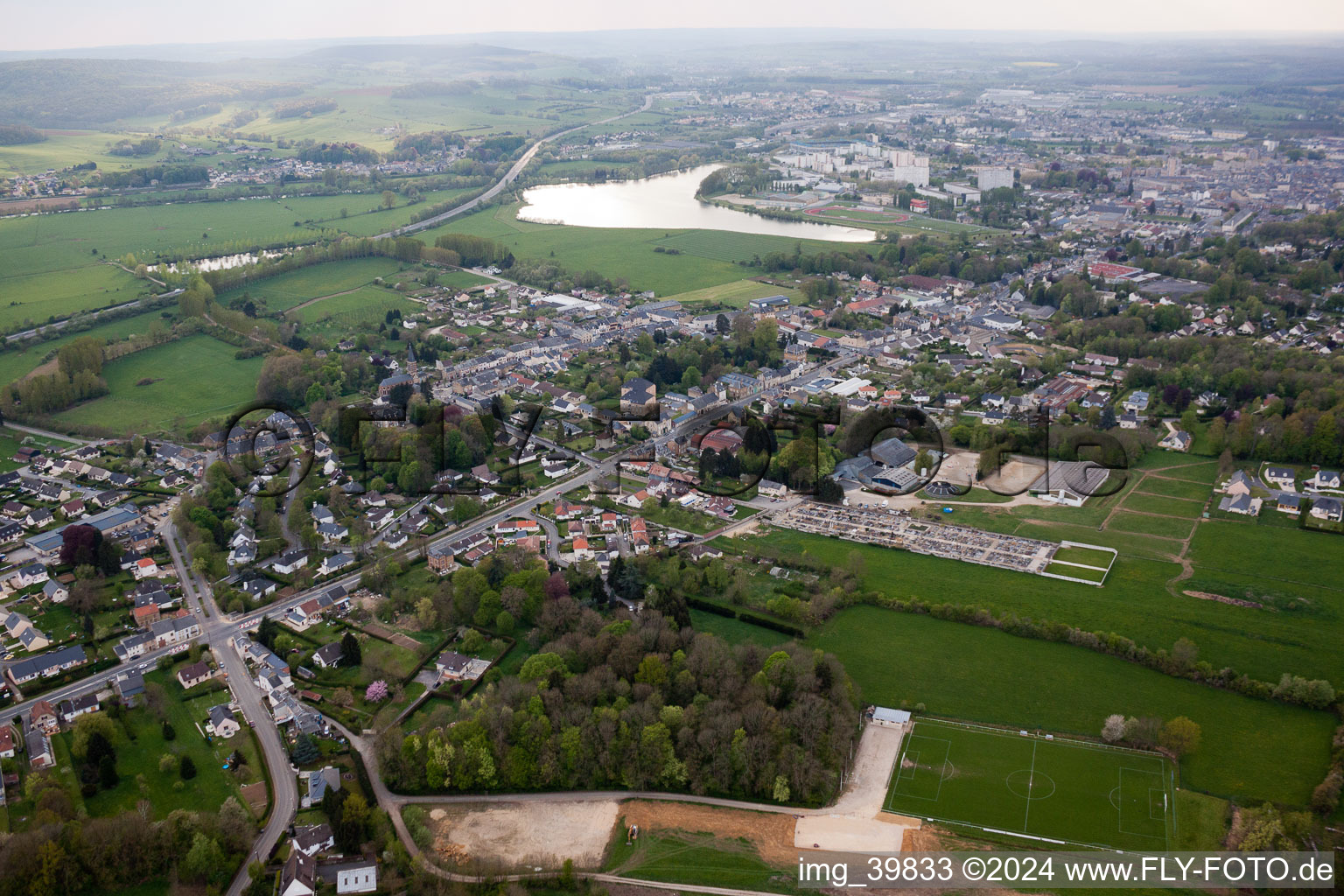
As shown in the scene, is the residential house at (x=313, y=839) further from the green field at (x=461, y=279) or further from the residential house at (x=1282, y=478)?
the green field at (x=461, y=279)

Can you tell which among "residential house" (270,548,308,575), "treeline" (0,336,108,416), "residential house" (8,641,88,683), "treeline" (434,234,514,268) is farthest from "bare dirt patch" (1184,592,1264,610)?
"treeline" (434,234,514,268)

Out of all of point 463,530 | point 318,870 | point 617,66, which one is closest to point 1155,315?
point 463,530

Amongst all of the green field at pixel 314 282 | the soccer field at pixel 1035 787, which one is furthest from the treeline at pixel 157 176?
the soccer field at pixel 1035 787

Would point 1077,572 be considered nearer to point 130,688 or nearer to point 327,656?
point 327,656

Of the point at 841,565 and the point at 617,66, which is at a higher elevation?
the point at 617,66

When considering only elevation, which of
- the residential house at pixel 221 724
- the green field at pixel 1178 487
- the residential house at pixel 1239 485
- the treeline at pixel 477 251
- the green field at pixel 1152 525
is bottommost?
the residential house at pixel 221 724

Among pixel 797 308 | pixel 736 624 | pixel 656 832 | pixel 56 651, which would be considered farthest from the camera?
pixel 797 308

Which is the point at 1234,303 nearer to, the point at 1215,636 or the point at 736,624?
the point at 1215,636
